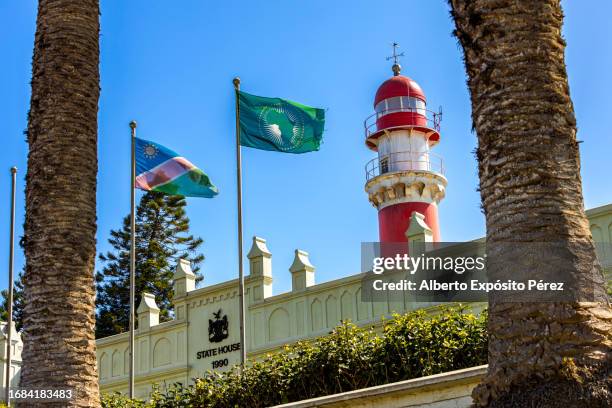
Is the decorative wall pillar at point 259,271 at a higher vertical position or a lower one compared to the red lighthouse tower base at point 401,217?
lower

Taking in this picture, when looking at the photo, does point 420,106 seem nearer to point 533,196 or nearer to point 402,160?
point 402,160

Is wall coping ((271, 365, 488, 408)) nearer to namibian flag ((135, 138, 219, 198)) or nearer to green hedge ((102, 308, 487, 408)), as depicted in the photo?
green hedge ((102, 308, 487, 408))

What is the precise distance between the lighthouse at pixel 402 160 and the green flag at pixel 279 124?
1225cm

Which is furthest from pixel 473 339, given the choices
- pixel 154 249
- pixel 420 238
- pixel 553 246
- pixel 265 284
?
pixel 154 249

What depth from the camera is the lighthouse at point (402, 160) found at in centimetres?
3102

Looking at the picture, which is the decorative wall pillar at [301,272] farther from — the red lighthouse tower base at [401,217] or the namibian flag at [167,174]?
the red lighthouse tower base at [401,217]

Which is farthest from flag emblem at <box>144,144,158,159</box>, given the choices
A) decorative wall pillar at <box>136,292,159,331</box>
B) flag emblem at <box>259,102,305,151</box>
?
decorative wall pillar at <box>136,292,159,331</box>

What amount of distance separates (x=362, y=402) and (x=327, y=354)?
150 centimetres

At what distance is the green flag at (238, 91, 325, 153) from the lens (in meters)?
17.8

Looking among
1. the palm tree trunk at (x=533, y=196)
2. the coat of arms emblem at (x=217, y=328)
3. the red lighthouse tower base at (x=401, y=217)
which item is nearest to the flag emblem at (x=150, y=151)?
the coat of arms emblem at (x=217, y=328)

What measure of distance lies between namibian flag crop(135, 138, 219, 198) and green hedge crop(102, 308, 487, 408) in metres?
7.15

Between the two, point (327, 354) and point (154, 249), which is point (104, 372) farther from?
point (154, 249)

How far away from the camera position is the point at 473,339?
33.8 ft

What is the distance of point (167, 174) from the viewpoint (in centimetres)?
1873
